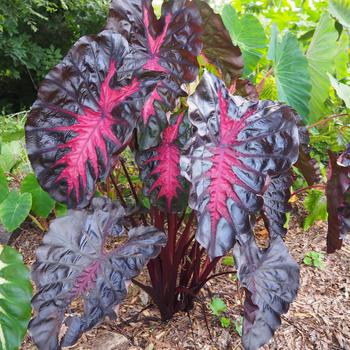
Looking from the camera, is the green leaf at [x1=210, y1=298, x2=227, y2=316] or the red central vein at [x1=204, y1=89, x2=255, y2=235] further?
the green leaf at [x1=210, y1=298, x2=227, y2=316]

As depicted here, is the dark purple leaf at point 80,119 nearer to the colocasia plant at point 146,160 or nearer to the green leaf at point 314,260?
the colocasia plant at point 146,160

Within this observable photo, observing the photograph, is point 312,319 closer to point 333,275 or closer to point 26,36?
point 333,275

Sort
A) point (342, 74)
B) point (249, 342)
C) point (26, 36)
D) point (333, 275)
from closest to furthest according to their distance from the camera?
point (249, 342), point (333, 275), point (342, 74), point (26, 36)

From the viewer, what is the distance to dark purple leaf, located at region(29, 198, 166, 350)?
843mm

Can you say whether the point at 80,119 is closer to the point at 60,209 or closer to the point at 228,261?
the point at 60,209

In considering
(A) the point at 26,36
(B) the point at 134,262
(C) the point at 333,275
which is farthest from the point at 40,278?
(A) the point at 26,36

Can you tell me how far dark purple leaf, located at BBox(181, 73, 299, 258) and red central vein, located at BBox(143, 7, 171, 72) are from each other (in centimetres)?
17

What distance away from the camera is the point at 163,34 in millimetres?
1062

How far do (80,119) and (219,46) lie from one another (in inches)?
18.5

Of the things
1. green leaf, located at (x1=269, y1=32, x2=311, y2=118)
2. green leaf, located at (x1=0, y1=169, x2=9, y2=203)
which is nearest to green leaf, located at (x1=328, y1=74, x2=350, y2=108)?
green leaf, located at (x1=269, y1=32, x2=311, y2=118)

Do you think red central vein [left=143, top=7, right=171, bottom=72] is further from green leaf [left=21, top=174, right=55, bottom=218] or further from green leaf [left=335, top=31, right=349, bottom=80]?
green leaf [left=335, top=31, right=349, bottom=80]

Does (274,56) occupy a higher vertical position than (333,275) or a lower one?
higher

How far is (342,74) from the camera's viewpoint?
7.57 ft

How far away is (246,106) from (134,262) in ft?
1.35
